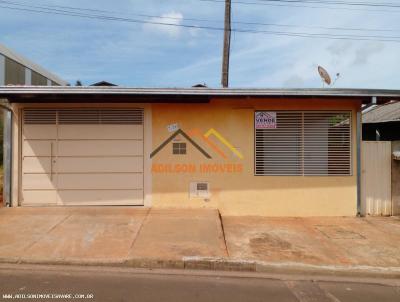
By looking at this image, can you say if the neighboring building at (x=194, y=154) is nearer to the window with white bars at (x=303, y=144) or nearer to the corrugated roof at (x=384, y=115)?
the window with white bars at (x=303, y=144)

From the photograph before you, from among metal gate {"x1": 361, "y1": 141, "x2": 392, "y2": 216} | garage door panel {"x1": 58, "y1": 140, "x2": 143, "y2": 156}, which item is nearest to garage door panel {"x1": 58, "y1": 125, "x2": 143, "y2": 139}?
garage door panel {"x1": 58, "y1": 140, "x2": 143, "y2": 156}

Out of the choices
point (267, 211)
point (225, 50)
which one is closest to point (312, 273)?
point (267, 211)

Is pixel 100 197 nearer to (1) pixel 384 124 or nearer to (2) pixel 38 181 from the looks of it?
(2) pixel 38 181

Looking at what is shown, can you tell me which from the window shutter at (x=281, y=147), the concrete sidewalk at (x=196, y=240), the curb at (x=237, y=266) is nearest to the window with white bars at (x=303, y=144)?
the window shutter at (x=281, y=147)

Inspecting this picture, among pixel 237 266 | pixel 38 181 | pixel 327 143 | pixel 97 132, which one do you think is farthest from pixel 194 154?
pixel 237 266

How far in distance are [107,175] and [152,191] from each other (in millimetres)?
1141

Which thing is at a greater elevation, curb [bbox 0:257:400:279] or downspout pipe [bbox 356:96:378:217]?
downspout pipe [bbox 356:96:378:217]

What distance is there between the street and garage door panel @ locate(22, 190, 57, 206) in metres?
4.06

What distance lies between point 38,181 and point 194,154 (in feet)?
12.3

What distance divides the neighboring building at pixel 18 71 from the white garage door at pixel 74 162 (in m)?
22.0

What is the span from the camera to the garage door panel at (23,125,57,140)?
33.0 ft

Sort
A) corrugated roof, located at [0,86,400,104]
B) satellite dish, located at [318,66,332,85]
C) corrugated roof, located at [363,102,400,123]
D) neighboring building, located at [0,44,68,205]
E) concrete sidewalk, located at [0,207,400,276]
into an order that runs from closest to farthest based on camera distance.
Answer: concrete sidewalk, located at [0,207,400,276]
corrugated roof, located at [0,86,400,104]
satellite dish, located at [318,66,332,85]
corrugated roof, located at [363,102,400,123]
neighboring building, located at [0,44,68,205]

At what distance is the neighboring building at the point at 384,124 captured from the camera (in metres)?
16.8

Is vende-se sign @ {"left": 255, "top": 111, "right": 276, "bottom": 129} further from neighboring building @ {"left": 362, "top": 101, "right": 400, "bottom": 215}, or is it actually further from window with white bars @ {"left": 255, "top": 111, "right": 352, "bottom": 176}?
neighboring building @ {"left": 362, "top": 101, "right": 400, "bottom": 215}
